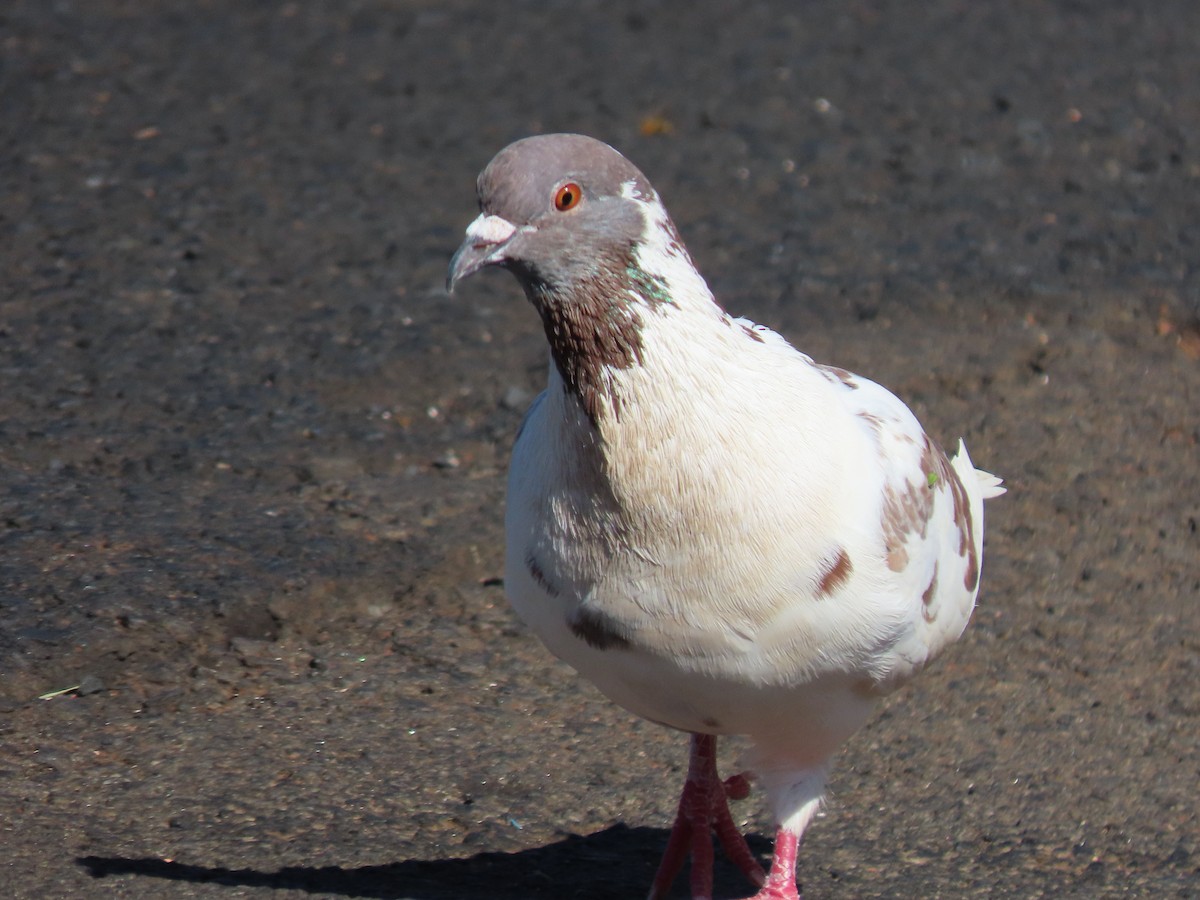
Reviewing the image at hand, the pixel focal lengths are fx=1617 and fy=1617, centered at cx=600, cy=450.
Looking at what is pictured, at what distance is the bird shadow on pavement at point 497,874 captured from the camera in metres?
3.37

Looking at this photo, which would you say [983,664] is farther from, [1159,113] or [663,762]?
[1159,113]

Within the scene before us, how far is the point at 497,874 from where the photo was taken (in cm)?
350

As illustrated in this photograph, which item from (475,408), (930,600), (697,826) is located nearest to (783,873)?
(697,826)

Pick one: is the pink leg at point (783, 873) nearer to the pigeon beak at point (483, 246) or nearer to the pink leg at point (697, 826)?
the pink leg at point (697, 826)

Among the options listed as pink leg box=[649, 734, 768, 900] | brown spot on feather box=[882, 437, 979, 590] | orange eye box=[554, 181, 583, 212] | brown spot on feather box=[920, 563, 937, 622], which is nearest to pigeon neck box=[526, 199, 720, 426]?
orange eye box=[554, 181, 583, 212]

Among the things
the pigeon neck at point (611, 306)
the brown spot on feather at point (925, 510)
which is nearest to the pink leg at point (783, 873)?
the brown spot on feather at point (925, 510)

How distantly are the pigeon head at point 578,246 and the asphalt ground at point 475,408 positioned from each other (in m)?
1.30

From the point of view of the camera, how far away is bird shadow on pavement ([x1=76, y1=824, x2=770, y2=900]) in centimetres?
337

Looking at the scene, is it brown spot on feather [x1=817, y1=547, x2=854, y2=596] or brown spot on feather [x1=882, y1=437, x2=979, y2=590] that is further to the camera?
brown spot on feather [x1=882, y1=437, x2=979, y2=590]

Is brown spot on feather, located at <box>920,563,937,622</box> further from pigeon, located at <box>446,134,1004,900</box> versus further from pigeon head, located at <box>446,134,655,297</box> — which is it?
pigeon head, located at <box>446,134,655,297</box>

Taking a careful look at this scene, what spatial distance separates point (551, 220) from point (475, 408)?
2664mm

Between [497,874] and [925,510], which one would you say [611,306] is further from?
[497,874]

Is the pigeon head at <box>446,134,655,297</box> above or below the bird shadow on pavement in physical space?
above

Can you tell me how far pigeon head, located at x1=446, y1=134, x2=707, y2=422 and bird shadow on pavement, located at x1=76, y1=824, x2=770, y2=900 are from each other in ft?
3.97
